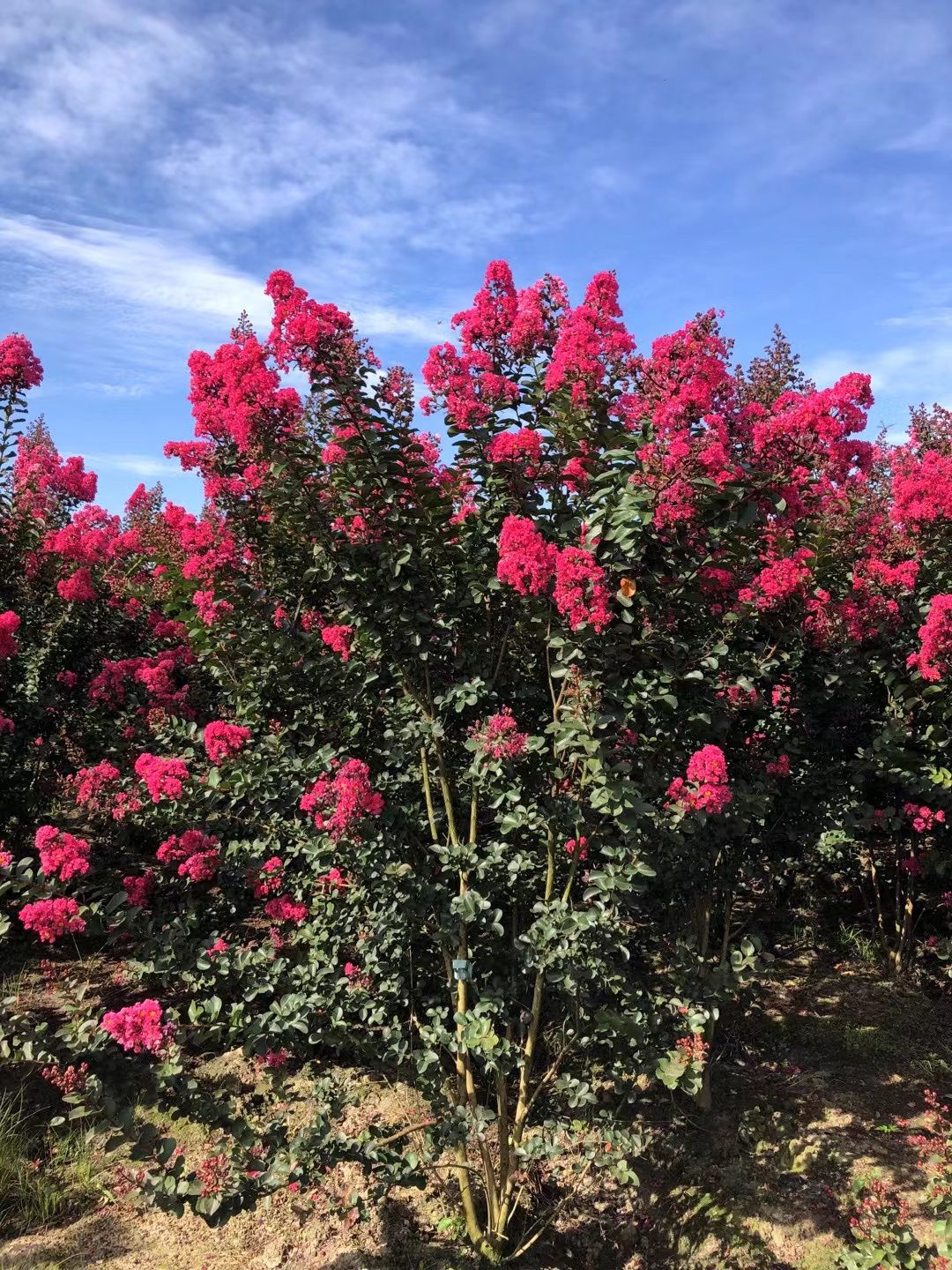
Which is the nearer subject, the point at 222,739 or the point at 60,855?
the point at 60,855

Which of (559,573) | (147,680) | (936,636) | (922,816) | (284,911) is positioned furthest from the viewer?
(147,680)

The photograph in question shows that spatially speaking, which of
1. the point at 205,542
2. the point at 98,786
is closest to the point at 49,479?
the point at 205,542

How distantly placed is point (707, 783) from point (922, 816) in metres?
2.17

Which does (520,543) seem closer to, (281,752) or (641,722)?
(641,722)

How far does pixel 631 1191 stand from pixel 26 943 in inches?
146

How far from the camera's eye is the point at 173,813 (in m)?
3.17

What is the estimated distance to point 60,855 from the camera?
2670 millimetres

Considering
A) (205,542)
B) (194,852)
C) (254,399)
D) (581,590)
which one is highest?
(254,399)

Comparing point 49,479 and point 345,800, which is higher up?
point 49,479

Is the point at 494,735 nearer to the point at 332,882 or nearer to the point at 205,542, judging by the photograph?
the point at 332,882

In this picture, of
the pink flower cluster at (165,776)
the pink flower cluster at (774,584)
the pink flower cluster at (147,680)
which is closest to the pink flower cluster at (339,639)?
the pink flower cluster at (165,776)

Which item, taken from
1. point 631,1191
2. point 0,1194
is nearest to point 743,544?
point 631,1191

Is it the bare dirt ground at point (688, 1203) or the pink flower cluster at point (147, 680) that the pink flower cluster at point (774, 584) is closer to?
the bare dirt ground at point (688, 1203)

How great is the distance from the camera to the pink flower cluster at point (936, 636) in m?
3.07
